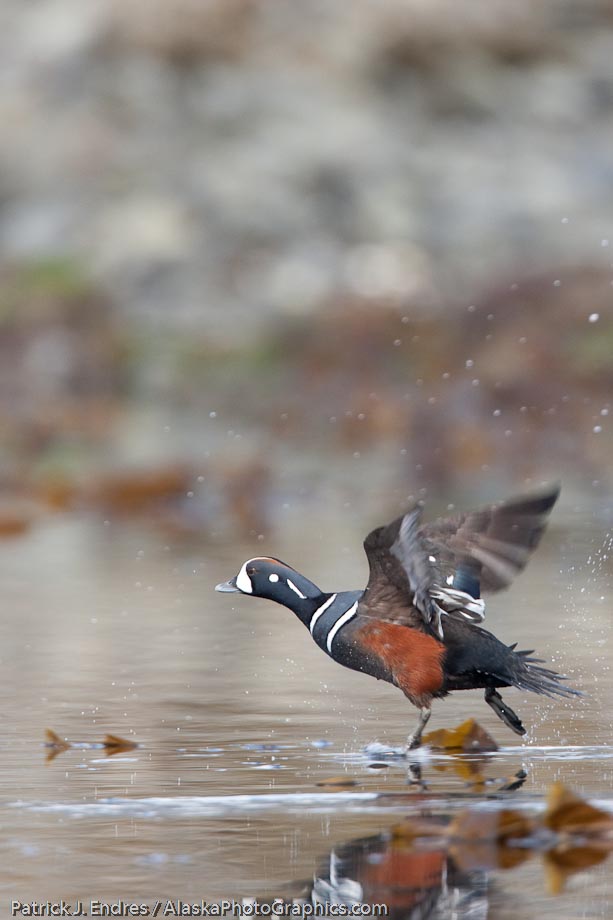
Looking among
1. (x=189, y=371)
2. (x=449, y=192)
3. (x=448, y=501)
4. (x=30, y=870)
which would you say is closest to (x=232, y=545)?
(x=448, y=501)

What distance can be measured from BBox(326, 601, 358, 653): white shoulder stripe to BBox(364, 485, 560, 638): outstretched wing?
0.07m

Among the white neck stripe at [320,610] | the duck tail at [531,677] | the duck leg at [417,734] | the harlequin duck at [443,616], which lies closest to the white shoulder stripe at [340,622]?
the harlequin duck at [443,616]

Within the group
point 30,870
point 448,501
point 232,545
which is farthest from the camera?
point 448,501

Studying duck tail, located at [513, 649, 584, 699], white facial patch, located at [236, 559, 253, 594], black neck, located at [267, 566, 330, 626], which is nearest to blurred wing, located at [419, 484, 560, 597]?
duck tail, located at [513, 649, 584, 699]

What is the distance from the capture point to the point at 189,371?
90.0 feet

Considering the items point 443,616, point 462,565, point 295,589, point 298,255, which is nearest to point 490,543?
point 462,565

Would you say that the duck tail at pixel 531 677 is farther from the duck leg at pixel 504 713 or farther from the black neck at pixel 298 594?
the black neck at pixel 298 594

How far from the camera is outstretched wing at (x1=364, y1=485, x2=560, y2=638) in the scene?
218 inches

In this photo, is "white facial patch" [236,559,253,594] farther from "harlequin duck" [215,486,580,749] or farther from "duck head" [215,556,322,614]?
"harlequin duck" [215,486,580,749]

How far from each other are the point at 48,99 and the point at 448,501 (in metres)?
33.2

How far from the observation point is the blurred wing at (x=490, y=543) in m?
5.78

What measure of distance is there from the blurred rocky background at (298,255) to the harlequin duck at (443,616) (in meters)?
6.07

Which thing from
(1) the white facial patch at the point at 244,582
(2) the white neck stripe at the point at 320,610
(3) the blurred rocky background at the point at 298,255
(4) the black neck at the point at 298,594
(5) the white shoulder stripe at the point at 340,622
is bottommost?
(5) the white shoulder stripe at the point at 340,622

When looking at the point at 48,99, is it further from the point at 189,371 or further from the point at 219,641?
the point at 219,641
